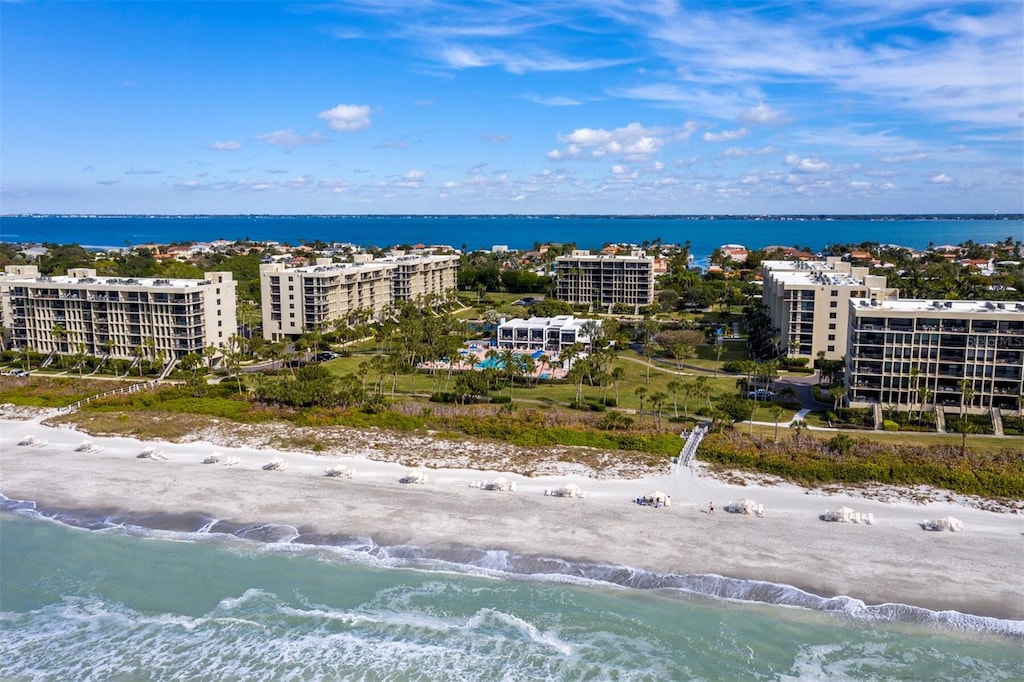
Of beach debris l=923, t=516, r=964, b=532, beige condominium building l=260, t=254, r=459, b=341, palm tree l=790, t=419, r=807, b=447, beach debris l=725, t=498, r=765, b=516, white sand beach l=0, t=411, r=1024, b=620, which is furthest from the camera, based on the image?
beige condominium building l=260, t=254, r=459, b=341

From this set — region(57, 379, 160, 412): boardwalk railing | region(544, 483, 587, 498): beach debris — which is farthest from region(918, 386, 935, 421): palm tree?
region(57, 379, 160, 412): boardwalk railing

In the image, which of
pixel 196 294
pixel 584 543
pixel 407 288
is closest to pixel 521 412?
pixel 584 543

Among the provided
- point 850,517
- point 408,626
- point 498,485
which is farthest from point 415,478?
point 850,517

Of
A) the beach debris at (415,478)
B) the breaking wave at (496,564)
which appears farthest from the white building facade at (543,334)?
the breaking wave at (496,564)

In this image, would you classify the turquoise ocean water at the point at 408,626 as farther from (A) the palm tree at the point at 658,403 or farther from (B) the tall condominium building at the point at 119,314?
(B) the tall condominium building at the point at 119,314

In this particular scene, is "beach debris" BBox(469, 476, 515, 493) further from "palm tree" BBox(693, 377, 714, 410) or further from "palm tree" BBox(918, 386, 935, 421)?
"palm tree" BBox(918, 386, 935, 421)

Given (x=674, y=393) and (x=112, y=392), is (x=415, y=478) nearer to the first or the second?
(x=674, y=393)

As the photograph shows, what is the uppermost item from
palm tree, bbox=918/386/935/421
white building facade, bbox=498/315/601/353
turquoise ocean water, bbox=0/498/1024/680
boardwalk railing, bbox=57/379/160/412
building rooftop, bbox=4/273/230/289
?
building rooftop, bbox=4/273/230/289
